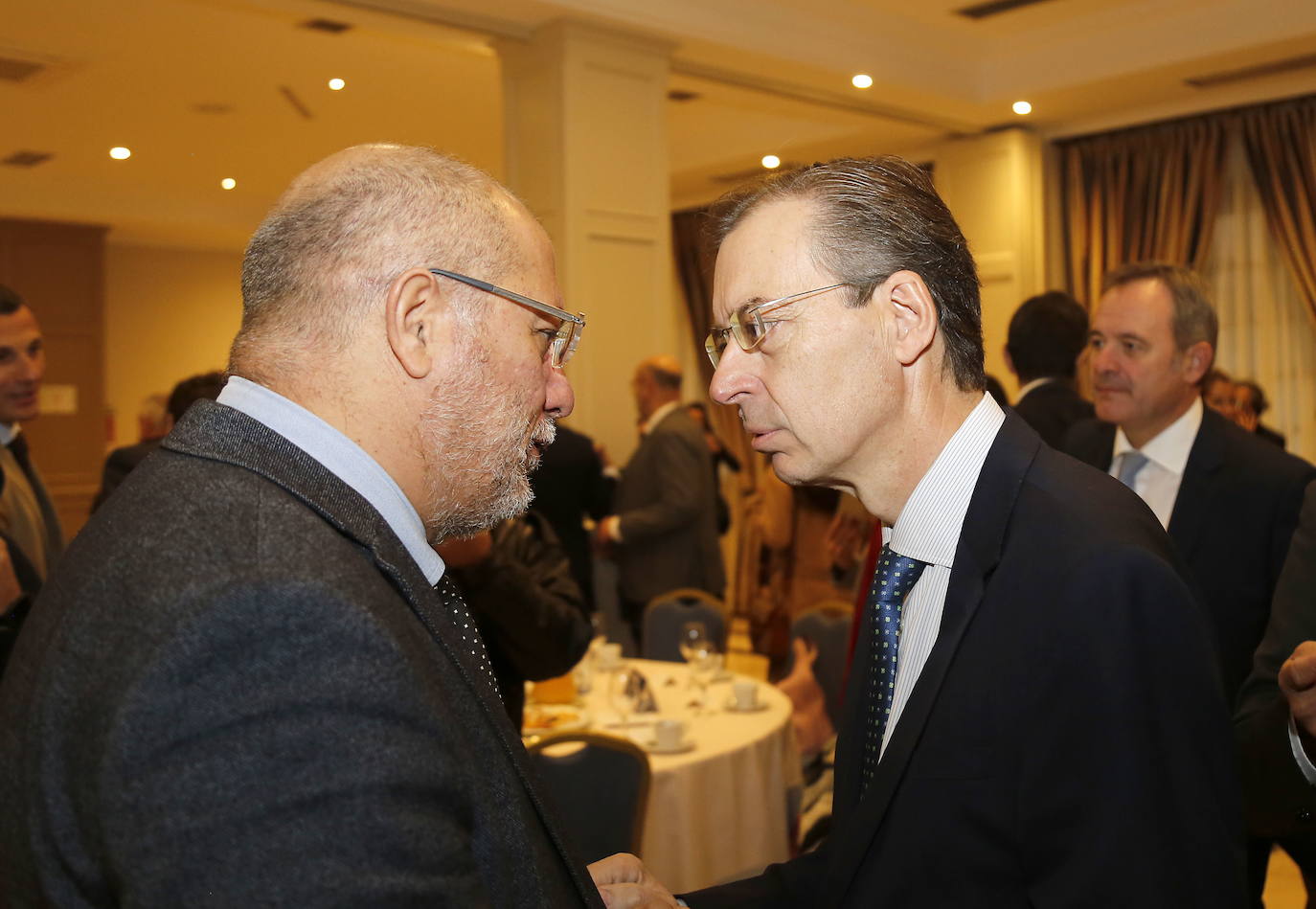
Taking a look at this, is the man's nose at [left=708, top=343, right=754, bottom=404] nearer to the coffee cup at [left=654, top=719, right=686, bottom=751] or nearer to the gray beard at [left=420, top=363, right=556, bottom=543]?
the gray beard at [left=420, top=363, right=556, bottom=543]

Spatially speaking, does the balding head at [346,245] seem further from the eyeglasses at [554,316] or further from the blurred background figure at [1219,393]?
the blurred background figure at [1219,393]

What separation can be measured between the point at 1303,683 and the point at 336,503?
1329 mm

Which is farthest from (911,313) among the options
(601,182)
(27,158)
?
(27,158)

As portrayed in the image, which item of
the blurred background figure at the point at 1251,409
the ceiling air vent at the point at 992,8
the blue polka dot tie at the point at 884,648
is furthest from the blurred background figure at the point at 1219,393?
the blue polka dot tie at the point at 884,648

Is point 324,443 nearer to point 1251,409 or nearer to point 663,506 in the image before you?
point 663,506

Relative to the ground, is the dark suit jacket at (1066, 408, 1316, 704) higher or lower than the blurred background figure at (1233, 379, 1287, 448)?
lower

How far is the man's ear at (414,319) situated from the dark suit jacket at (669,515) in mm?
4720

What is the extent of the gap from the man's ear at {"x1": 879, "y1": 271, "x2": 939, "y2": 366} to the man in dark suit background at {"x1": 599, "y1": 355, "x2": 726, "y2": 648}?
174 inches

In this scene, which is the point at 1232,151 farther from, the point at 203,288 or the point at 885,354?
the point at 203,288

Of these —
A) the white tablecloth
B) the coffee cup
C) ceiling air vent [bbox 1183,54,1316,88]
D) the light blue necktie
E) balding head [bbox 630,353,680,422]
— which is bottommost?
the white tablecloth

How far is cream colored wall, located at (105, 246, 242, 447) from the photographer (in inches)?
482

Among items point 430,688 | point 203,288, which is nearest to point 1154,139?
point 430,688

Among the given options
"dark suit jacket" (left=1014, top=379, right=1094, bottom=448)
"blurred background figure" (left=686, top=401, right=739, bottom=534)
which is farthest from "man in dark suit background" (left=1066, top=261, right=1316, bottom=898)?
"blurred background figure" (left=686, top=401, right=739, bottom=534)

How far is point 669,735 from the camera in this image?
10.7 feet
